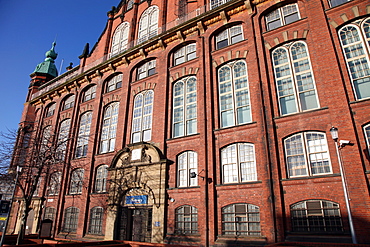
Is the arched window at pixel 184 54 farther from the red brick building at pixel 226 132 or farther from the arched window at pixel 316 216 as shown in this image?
the arched window at pixel 316 216

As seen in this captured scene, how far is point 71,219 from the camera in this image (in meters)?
22.5

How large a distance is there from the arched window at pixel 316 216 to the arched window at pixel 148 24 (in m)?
19.0

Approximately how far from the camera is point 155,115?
20.0 m

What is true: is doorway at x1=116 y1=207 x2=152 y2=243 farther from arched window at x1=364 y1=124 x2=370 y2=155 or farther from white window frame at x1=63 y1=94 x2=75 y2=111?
white window frame at x1=63 y1=94 x2=75 y2=111

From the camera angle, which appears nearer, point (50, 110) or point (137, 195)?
point (137, 195)

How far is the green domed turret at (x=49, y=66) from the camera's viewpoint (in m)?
37.4

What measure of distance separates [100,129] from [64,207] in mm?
7740

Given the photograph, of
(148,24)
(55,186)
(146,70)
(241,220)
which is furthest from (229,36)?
(55,186)

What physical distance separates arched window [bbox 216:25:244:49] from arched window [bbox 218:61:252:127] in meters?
1.92

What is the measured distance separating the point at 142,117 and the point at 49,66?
24744 millimetres

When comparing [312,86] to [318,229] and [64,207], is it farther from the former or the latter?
→ [64,207]

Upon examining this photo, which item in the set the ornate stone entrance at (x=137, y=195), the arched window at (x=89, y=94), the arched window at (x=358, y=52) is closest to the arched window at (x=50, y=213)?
the ornate stone entrance at (x=137, y=195)

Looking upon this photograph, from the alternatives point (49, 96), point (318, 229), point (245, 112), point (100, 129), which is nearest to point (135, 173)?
point (100, 129)

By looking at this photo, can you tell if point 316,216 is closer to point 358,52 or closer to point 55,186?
point 358,52
